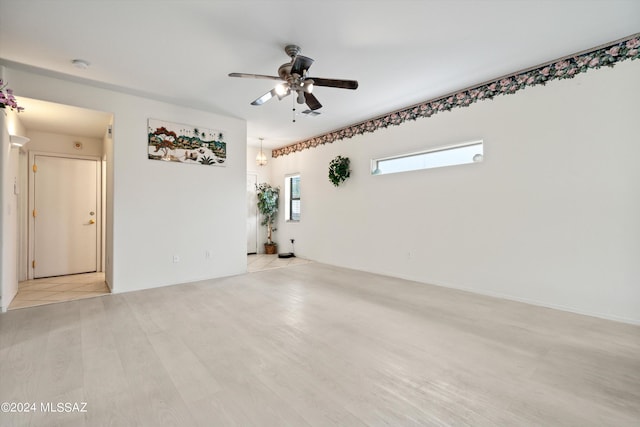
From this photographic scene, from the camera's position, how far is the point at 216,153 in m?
5.02

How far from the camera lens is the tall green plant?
7.44 metres

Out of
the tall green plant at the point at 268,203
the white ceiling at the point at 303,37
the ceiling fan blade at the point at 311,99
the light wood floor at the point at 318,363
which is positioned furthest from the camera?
the tall green plant at the point at 268,203

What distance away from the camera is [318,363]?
2186 millimetres

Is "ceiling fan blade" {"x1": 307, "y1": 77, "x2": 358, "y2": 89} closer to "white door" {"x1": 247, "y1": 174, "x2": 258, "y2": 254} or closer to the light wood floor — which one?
the light wood floor

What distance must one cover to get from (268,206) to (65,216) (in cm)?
397

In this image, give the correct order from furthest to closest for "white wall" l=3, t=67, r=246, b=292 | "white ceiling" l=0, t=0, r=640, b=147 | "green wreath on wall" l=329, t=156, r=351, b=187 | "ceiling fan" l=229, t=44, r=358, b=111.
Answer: "green wreath on wall" l=329, t=156, r=351, b=187 < "white wall" l=3, t=67, r=246, b=292 < "ceiling fan" l=229, t=44, r=358, b=111 < "white ceiling" l=0, t=0, r=640, b=147

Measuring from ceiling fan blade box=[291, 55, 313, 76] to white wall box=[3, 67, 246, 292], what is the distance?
104 inches

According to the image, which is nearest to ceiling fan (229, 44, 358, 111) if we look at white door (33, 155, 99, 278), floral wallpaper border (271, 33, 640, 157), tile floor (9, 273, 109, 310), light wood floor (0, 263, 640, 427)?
floral wallpaper border (271, 33, 640, 157)

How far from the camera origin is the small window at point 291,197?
7.47m

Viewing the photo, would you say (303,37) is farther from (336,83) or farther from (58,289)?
(58,289)

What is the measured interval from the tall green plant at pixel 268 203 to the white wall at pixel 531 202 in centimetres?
302

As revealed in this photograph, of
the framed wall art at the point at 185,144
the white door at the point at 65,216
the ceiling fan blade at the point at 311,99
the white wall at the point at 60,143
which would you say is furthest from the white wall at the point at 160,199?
the ceiling fan blade at the point at 311,99

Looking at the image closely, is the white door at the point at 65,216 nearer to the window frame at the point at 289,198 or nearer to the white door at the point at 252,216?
the white door at the point at 252,216

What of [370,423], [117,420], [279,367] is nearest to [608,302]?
[370,423]
